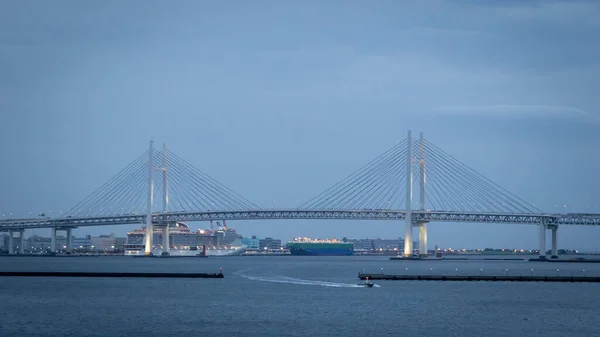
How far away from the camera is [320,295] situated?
1437 inches

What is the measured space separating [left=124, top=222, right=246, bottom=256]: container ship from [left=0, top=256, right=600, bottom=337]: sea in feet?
194

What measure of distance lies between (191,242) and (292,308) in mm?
78875

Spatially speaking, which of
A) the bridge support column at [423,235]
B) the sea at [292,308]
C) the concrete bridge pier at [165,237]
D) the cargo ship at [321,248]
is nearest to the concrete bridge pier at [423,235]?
the bridge support column at [423,235]

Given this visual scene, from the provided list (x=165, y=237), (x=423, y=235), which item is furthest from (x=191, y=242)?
(x=423, y=235)

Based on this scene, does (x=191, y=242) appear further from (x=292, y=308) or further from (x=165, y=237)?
(x=292, y=308)

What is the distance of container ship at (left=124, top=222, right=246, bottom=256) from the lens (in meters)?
104

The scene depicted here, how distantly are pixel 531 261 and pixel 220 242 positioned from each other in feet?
131

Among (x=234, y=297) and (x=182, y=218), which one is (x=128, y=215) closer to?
(x=182, y=218)

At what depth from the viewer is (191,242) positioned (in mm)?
109062

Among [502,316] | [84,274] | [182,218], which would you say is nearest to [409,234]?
[182,218]

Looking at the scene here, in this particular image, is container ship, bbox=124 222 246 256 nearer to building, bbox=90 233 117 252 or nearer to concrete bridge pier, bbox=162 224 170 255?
concrete bridge pier, bbox=162 224 170 255

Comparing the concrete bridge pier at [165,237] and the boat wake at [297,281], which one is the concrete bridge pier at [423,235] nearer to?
the concrete bridge pier at [165,237]

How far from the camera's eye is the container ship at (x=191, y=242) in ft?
341

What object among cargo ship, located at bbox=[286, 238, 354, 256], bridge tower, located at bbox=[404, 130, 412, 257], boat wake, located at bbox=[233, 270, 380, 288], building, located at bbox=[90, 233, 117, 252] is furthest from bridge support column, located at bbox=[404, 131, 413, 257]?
building, located at bbox=[90, 233, 117, 252]
